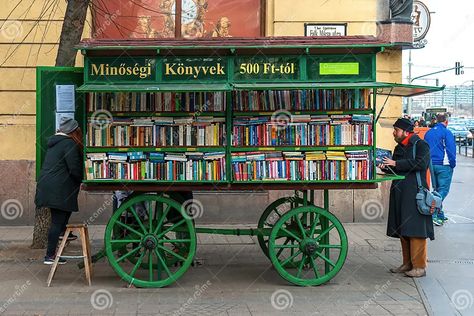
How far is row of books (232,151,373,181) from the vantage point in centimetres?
754

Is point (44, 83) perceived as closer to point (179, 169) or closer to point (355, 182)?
point (179, 169)

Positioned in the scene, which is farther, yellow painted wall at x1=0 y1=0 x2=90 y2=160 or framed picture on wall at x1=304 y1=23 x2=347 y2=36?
framed picture on wall at x1=304 y1=23 x2=347 y2=36

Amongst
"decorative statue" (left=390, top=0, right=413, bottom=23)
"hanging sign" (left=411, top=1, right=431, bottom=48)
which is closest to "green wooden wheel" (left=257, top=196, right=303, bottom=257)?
"decorative statue" (left=390, top=0, right=413, bottom=23)

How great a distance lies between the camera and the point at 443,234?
37.5 feet

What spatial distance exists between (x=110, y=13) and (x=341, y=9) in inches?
153

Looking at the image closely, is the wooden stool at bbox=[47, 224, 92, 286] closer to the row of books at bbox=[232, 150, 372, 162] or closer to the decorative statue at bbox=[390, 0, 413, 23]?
the row of books at bbox=[232, 150, 372, 162]

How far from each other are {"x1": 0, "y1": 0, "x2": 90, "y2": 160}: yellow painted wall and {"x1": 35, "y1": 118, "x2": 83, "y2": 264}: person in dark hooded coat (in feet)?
12.2

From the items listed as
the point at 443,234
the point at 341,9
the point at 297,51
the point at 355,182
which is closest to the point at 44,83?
the point at 297,51

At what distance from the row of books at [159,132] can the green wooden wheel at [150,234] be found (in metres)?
0.62

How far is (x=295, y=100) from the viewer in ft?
24.8

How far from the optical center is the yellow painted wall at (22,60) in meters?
11.6

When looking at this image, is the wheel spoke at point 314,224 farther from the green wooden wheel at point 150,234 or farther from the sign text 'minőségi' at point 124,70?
the sign text 'minőségi' at point 124,70

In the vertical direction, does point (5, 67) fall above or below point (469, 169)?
above

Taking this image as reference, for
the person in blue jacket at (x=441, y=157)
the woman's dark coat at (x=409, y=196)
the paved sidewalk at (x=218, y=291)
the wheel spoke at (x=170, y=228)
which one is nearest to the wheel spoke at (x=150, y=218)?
the wheel spoke at (x=170, y=228)
